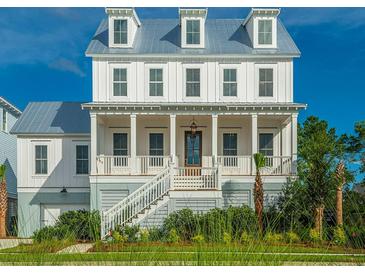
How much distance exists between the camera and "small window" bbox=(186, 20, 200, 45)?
77.2 feet

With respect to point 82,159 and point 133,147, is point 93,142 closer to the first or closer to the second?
point 133,147

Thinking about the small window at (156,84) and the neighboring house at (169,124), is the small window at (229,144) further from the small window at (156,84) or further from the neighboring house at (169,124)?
the small window at (156,84)

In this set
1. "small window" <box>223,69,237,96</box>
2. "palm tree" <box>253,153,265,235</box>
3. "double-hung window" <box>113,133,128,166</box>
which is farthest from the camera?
"double-hung window" <box>113,133,128,166</box>

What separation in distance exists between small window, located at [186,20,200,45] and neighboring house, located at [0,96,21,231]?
1158 cm

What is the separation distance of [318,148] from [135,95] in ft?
27.1

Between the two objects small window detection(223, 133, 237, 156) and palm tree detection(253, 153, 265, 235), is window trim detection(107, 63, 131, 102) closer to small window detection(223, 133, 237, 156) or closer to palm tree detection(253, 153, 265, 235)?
small window detection(223, 133, 237, 156)

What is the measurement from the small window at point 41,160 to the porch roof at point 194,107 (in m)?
3.94

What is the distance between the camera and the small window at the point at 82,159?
2452 centimetres

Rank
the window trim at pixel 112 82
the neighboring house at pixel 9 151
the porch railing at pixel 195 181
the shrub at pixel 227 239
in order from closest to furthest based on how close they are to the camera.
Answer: the shrub at pixel 227 239 < the porch railing at pixel 195 181 < the window trim at pixel 112 82 < the neighboring house at pixel 9 151

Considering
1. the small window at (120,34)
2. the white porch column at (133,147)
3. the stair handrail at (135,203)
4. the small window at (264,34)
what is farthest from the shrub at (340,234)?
the small window at (120,34)

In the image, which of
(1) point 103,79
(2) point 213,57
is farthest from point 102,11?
(2) point 213,57

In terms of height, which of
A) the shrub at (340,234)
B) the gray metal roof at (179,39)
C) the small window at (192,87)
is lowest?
the shrub at (340,234)

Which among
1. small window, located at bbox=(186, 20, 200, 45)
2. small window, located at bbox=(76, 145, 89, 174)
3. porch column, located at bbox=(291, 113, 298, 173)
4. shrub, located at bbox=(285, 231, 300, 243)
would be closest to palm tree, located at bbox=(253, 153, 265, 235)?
porch column, located at bbox=(291, 113, 298, 173)

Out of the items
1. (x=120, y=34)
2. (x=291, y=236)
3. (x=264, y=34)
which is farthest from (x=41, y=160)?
(x=291, y=236)
